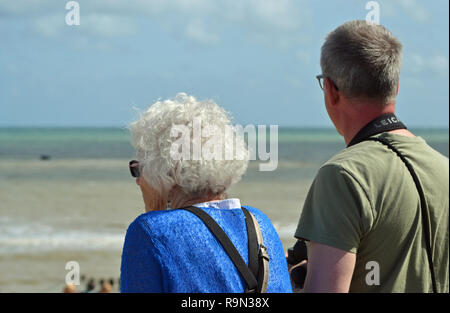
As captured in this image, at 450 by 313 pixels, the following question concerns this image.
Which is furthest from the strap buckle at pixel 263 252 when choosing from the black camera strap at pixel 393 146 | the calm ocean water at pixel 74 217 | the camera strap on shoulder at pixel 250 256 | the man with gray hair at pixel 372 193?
the calm ocean water at pixel 74 217

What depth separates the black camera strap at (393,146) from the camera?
201 centimetres

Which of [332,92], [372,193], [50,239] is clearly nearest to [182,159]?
[332,92]

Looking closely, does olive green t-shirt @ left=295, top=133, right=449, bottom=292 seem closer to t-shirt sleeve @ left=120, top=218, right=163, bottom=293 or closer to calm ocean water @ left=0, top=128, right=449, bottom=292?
t-shirt sleeve @ left=120, top=218, right=163, bottom=293

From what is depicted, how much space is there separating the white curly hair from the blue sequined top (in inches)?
7.9

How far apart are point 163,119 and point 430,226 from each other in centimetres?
107

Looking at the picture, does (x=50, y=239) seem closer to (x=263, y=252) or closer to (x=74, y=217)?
(x=74, y=217)

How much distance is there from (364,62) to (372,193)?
47cm

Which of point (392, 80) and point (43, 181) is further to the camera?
point (43, 181)

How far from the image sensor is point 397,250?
6.58 feet

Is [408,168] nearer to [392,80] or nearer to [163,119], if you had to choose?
[392,80]

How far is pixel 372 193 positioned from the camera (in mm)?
1962

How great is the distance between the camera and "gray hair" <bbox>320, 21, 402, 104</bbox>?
2.09 metres

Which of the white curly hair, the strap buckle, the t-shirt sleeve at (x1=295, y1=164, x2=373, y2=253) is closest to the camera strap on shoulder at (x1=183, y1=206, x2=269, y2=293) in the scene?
the strap buckle

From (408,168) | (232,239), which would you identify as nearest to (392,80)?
(408,168)
